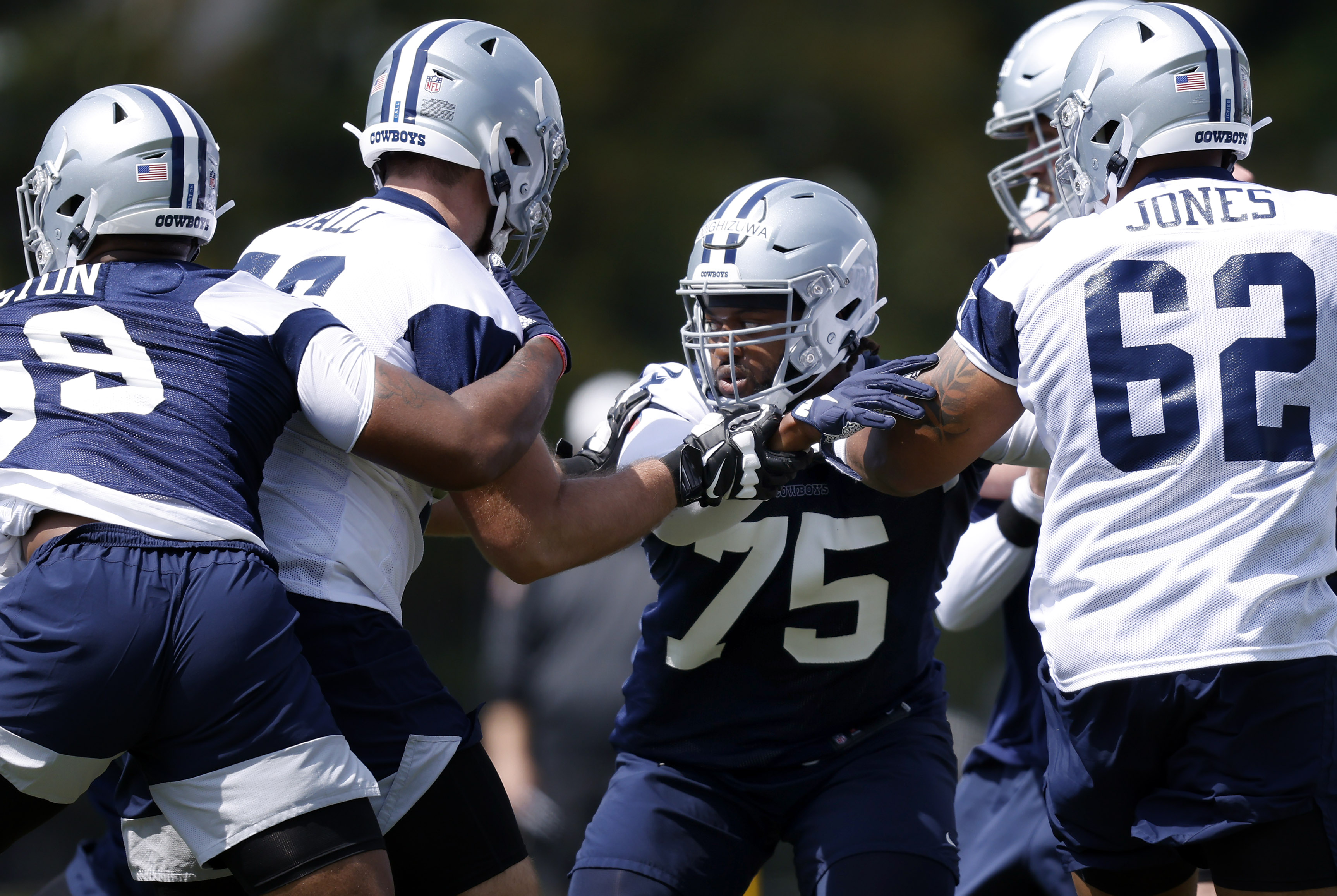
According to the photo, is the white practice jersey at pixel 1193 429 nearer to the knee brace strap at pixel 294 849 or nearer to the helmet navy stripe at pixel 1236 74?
the helmet navy stripe at pixel 1236 74

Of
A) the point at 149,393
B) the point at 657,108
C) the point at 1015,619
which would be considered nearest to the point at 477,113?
the point at 149,393

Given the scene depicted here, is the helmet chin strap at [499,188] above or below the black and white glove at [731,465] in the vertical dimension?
above

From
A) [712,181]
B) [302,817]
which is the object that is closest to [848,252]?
[302,817]

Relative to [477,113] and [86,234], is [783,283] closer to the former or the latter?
[477,113]

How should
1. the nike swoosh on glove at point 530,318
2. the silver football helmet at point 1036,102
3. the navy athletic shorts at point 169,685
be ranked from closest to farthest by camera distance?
the navy athletic shorts at point 169,685, the nike swoosh on glove at point 530,318, the silver football helmet at point 1036,102

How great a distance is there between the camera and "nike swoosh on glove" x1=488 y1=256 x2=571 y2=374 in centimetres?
288

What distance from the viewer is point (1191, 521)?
8.02 ft

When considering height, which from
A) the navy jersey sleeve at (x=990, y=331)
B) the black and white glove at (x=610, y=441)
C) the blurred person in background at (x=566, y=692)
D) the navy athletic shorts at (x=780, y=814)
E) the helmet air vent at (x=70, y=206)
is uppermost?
the helmet air vent at (x=70, y=206)

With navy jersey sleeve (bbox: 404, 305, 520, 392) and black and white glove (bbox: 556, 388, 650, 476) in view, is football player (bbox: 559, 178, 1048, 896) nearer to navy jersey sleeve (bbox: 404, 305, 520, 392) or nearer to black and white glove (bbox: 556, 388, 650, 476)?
black and white glove (bbox: 556, 388, 650, 476)

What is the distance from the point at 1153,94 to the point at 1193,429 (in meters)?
0.67

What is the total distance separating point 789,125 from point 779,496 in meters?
8.87

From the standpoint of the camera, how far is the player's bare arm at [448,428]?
2543 mm

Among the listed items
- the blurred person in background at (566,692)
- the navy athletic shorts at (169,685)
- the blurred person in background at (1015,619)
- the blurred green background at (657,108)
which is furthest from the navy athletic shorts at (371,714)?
the blurred green background at (657,108)

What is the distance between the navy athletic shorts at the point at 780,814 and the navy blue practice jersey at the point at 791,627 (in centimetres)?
5
